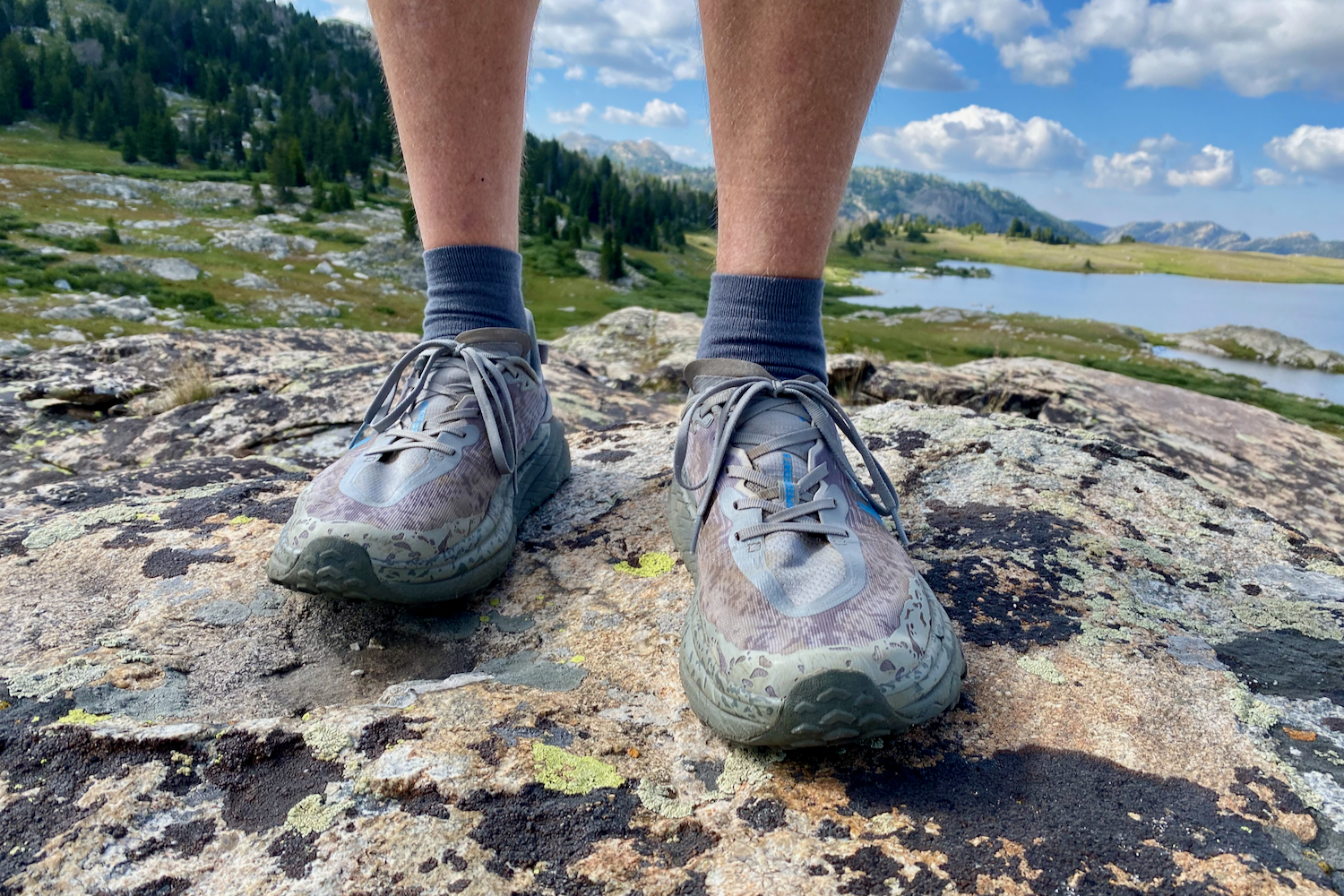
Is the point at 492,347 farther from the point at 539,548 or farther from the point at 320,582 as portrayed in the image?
the point at 320,582

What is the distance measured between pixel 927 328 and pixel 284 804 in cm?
4404

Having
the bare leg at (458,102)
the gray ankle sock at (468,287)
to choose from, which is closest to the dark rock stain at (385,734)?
the gray ankle sock at (468,287)

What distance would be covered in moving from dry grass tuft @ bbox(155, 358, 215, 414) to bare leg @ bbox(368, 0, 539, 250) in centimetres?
273

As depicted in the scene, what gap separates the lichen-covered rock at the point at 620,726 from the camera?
1157mm

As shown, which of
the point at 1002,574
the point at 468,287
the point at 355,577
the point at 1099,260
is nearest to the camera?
the point at 355,577

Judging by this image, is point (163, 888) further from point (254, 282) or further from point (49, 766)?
point (254, 282)

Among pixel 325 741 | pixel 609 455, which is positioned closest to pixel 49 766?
pixel 325 741

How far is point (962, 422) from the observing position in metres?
3.21

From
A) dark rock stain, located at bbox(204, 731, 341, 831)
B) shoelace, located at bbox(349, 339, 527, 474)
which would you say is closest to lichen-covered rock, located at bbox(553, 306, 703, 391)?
shoelace, located at bbox(349, 339, 527, 474)

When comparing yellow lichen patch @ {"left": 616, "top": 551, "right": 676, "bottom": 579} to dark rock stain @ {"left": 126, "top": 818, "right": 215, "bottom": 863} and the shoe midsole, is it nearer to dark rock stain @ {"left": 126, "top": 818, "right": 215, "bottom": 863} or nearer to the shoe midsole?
the shoe midsole

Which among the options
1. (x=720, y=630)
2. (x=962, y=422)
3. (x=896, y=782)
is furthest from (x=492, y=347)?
(x=962, y=422)

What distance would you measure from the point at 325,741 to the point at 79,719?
47 cm

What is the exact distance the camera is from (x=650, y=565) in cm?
221

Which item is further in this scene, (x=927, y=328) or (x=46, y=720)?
(x=927, y=328)
